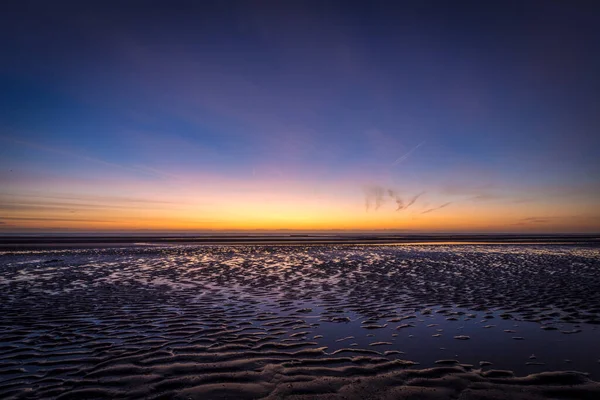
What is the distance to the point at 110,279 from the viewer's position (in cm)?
1817

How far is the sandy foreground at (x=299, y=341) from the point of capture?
566 cm

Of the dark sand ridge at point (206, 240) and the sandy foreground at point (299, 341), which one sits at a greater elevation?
the dark sand ridge at point (206, 240)

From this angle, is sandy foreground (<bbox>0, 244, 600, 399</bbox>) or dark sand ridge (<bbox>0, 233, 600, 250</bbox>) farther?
dark sand ridge (<bbox>0, 233, 600, 250</bbox>)

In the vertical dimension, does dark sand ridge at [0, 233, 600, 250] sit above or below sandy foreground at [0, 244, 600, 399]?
above

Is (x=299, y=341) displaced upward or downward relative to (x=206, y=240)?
downward

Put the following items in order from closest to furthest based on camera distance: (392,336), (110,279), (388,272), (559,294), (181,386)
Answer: (181,386), (392,336), (559,294), (110,279), (388,272)

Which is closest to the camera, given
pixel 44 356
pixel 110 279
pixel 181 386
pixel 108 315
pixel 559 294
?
pixel 181 386

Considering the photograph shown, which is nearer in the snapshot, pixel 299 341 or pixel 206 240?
pixel 299 341

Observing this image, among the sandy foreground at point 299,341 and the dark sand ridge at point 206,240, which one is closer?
the sandy foreground at point 299,341

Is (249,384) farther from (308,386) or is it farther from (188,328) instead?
(188,328)

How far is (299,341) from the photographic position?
8.07m

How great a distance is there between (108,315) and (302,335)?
21.5ft

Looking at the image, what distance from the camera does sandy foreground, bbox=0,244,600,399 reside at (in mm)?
5664

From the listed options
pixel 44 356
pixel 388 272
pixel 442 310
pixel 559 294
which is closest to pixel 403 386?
pixel 442 310
